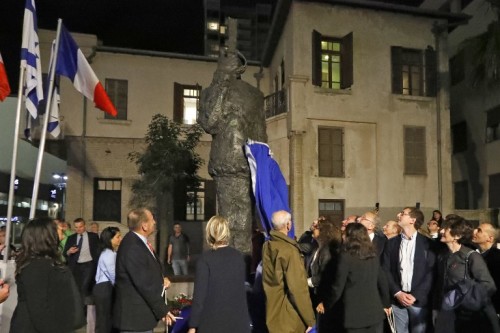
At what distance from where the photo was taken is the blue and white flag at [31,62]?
8.05 m

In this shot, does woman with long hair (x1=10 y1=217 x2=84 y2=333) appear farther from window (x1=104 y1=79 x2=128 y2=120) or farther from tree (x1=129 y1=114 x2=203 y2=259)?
window (x1=104 y1=79 x2=128 y2=120)

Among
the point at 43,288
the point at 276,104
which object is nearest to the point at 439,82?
the point at 276,104

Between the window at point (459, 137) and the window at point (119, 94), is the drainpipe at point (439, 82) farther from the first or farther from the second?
the window at point (119, 94)

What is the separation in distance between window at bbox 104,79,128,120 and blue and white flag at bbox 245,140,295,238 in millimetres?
15051

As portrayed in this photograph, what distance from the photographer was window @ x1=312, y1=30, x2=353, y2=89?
18.8 m

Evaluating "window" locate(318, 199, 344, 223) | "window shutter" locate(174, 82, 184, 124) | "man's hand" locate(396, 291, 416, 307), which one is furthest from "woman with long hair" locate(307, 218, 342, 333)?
"window shutter" locate(174, 82, 184, 124)

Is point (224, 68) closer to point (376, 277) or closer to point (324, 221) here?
point (324, 221)

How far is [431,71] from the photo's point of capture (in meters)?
→ 20.0

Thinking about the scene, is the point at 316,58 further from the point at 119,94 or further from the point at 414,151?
the point at 119,94

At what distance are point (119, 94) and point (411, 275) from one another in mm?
17535

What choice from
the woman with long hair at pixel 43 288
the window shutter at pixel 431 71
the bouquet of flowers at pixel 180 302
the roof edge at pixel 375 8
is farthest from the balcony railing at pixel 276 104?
the woman with long hair at pixel 43 288

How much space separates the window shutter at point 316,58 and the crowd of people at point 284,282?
41.2 feet

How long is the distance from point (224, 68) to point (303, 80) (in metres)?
11.3

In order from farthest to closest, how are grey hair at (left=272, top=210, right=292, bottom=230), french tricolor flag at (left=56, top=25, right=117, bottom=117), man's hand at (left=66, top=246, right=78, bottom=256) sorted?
man's hand at (left=66, top=246, right=78, bottom=256), french tricolor flag at (left=56, top=25, right=117, bottom=117), grey hair at (left=272, top=210, right=292, bottom=230)
